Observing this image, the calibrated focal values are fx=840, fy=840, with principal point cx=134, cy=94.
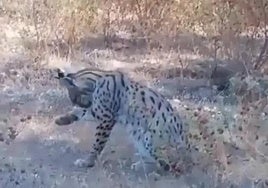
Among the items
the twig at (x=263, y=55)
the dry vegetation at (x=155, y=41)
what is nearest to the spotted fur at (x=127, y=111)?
the dry vegetation at (x=155, y=41)

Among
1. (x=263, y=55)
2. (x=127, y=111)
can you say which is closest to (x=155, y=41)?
(x=263, y=55)

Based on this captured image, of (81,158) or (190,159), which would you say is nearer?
(190,159)

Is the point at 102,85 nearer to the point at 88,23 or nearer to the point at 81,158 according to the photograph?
the point at 81,158

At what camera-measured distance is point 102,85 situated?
6074 mm

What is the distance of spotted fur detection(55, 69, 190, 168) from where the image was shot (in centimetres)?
577

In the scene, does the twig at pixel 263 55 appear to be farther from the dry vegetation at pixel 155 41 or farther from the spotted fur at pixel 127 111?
the spotted fur at pixel 127 111

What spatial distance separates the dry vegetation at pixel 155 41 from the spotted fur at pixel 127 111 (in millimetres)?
1239

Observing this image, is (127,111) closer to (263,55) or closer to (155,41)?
(263,55)

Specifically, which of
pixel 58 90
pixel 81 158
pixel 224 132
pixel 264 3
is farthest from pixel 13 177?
pixel 264 3

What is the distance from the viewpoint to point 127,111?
5.95m

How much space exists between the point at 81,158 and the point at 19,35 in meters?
3.92

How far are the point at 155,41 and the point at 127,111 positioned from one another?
151 inches

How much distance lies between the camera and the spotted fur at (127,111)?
5.77m

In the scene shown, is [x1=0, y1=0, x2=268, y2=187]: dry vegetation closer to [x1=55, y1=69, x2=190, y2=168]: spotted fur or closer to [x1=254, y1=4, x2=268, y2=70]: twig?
[x1=254, y1=4, x2=268, y2=70]: twig
